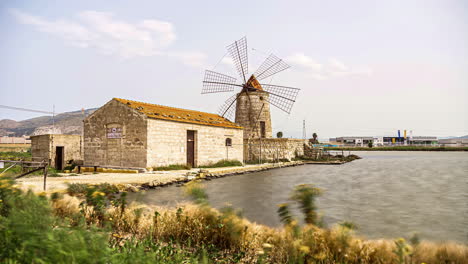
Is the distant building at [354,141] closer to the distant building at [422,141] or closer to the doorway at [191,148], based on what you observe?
the distant building at [422,141]

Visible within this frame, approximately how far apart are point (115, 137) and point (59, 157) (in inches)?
143

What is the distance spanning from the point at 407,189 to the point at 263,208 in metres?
8.53

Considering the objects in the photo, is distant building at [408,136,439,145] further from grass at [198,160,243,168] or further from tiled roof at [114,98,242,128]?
tiled roof at [114,98,242,128]

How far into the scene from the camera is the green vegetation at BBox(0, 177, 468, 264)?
2.11m

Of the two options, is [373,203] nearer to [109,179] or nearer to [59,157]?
[109,179]

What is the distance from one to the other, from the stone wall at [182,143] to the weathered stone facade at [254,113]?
4.62m

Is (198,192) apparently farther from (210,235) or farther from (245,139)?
(245,139)

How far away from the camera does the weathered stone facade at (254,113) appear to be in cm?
2573

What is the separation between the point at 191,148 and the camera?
56.9 feet

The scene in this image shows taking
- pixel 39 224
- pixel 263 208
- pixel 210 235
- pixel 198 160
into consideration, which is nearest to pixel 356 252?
pixel 210 235

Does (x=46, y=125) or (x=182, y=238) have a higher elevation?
(x=46, y=125)

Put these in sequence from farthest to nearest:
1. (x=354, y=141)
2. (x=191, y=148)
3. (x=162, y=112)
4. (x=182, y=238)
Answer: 1. (x=354, y=141)
2. (x=191, y=148)
3. (x=162, y=112)
4. (x=182, y=238)

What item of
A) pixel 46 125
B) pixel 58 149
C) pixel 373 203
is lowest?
pixel 373 203

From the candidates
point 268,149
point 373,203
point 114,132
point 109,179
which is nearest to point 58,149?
point 114,132
